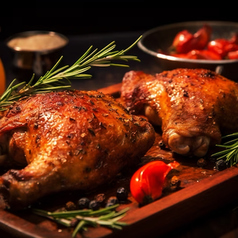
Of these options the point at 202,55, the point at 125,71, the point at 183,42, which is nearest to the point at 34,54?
the point at 125,71

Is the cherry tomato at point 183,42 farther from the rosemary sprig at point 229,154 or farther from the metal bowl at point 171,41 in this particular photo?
the rosemary sprig at point 229,154

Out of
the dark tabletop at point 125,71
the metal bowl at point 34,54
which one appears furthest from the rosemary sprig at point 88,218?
the metal bowl at point 34,54

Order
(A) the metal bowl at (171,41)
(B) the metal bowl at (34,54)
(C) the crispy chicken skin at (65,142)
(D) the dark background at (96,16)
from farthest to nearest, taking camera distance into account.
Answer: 1. (D) the dark background at (96,16)
2. (B) the metal bowl at (34,54)
3. (A) the metal bowl at (171,41)
4. (C) the crispy chicken skin at (65,142)

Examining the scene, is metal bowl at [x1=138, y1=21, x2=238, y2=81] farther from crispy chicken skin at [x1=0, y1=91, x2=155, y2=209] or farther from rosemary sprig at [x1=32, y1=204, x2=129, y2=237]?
rosemary sprig at [x1=32, y1=204, x2=129, y2=237]

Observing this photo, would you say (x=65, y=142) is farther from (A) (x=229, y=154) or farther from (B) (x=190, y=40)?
(B) (x=190, y=40)

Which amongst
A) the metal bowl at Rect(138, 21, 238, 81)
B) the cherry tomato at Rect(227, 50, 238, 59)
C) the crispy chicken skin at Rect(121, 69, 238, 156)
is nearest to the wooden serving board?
the crispy chicken skin at Rect(121, 69, 238, 156)
